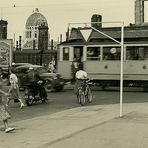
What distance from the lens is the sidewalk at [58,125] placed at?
11908 mm

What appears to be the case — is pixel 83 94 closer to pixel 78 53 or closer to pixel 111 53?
pixel 111 53

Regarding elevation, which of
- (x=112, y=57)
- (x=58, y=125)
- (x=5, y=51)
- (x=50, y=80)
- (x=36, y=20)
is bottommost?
(x=58, y=125)

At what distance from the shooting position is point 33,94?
23.4 meters

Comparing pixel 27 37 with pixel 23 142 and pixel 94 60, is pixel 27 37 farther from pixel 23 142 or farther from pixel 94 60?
pixel 23 142

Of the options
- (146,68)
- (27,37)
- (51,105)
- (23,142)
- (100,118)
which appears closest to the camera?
(23,142)

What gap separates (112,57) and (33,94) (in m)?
11.0

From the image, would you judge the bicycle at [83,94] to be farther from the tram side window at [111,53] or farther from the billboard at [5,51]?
the billboard at [5,51]

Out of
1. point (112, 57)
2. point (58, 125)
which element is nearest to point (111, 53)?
point (112, 57)

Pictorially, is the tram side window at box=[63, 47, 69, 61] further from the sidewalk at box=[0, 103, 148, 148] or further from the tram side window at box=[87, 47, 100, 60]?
the sidewalk at box=[0, 103, 148, 148]

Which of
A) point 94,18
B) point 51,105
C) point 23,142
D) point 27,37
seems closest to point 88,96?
point 51,105

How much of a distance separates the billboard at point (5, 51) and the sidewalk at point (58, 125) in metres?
23.7

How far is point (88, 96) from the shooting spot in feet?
79.3

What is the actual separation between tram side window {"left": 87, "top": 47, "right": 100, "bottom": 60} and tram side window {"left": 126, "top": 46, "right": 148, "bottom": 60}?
203 cm

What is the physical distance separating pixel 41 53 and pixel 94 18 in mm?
7096
